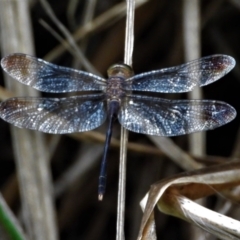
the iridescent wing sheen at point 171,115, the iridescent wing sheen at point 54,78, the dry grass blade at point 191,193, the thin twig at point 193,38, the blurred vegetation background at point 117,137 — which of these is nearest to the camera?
the dry grass blade at point 191,193

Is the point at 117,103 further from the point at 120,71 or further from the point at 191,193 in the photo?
the point at 191,193

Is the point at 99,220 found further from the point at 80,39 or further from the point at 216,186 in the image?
the point at 216,186

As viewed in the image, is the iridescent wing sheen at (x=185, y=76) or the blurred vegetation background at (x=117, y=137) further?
the blurred vegetation background at (x=117, y=137)

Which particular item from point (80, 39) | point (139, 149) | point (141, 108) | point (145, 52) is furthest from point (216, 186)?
point (145, 52)

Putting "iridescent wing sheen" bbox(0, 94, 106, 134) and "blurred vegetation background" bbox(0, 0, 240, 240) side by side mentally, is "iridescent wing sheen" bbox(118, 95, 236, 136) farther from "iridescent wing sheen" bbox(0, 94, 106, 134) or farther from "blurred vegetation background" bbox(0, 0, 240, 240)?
"blurred vegetation background" bbox(0, 0, 240, 240)

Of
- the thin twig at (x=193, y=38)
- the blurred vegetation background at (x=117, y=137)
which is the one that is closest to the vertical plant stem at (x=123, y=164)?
the thin twig at (x=193, y=38)

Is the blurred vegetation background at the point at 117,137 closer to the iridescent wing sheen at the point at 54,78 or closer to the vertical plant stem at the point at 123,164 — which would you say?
the iridescent wing sheen at the point at 54,78

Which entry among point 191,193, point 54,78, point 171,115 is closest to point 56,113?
point 54,78
